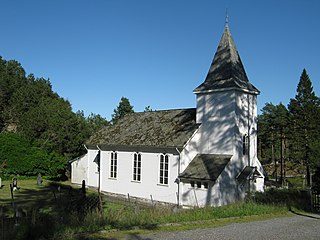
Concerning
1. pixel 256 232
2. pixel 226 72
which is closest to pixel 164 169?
pixel 226 72

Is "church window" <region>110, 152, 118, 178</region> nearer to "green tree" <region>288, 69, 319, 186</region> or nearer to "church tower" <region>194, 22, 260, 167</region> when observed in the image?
"church tower" <region>194, 22, 260, 167</region>

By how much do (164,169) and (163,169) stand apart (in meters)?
0.12

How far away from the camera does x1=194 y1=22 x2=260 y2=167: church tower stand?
2744cm

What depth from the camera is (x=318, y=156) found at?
155 feet

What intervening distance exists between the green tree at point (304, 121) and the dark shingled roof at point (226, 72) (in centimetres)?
2594

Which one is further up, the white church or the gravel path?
the white church

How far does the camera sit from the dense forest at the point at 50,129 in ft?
140

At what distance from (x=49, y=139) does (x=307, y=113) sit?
126 feet

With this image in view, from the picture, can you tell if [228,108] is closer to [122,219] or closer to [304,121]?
[122,219]

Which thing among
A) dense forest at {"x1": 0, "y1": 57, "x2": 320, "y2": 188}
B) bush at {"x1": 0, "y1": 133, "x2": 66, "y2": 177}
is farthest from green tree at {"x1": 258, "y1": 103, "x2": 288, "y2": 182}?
bush at {"x1": 0, "y1": 133, "x2": 66, "y2": 177}

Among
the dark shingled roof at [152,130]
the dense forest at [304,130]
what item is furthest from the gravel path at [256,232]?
the dense forest at [304,130]

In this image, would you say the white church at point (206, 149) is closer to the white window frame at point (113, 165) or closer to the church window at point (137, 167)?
the church window at point (137, 167)

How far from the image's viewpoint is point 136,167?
32.0 m

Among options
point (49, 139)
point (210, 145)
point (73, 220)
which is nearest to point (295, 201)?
point (210, 145)
